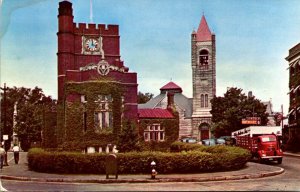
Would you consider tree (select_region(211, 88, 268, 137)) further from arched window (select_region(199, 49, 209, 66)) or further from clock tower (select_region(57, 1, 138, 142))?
clock tower (select_region(57, 1, 138, 142))

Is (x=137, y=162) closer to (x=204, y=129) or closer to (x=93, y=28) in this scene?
(x=93, y=28)

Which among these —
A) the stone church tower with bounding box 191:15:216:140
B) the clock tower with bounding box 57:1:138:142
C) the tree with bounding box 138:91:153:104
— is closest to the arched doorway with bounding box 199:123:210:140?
the stone church tower with bounding box 191:15:216:140

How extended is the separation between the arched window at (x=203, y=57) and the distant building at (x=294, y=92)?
28.0 meters

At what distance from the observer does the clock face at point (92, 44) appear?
43.8 m

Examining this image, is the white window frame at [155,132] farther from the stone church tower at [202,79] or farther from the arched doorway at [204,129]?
the arched doorway at [204,129]

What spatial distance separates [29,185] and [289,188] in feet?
34.5

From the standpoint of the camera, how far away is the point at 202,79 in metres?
87.4

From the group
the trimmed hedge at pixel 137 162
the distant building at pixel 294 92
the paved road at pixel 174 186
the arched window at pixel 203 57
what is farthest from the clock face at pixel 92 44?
the arched window at pixel 203 57

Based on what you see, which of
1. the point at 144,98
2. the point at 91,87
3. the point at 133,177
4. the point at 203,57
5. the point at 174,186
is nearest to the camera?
the point at 174,186

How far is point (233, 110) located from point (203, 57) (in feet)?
59.6

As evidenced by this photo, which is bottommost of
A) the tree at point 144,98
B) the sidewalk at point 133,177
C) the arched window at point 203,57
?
the sidewalk at point 133,177

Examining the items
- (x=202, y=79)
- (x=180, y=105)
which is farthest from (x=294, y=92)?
(x=180, y=105)

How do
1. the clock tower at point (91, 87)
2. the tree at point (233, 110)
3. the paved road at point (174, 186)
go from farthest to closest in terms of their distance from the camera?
1. the tree at point (233, 110)
2. the clock tower at point (91, 87)
3. the paved road at point (174, 186)

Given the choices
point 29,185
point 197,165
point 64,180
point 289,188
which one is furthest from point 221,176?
point 29,185
